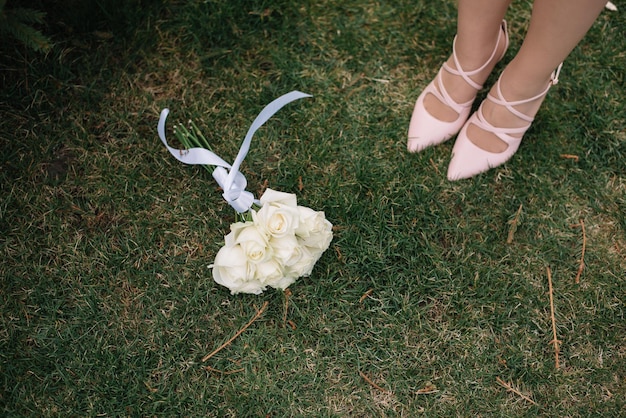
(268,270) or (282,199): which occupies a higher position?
(282,199)

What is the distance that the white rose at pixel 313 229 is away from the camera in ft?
5.31

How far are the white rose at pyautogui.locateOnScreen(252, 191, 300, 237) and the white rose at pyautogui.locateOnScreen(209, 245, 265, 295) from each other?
106mm

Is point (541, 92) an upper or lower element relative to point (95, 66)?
upper

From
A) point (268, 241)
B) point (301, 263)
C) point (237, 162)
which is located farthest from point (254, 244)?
point (237, 162)

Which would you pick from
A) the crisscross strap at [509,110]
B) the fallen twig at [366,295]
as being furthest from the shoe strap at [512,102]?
the fallen twig at [366,295]

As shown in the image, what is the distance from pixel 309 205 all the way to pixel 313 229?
1.07ft

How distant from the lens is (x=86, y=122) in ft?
6.70

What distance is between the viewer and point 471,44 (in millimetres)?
1801

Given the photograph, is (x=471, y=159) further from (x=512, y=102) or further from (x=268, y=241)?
(x=268, y=241)

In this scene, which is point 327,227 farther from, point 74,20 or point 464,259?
point 74,20

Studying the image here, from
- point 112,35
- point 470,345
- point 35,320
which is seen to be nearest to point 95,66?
point 112,35

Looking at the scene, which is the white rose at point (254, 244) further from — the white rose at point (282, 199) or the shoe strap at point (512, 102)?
the shoe strap at point (512, 102)

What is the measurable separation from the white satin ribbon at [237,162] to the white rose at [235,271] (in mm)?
159

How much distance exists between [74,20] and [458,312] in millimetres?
1717
